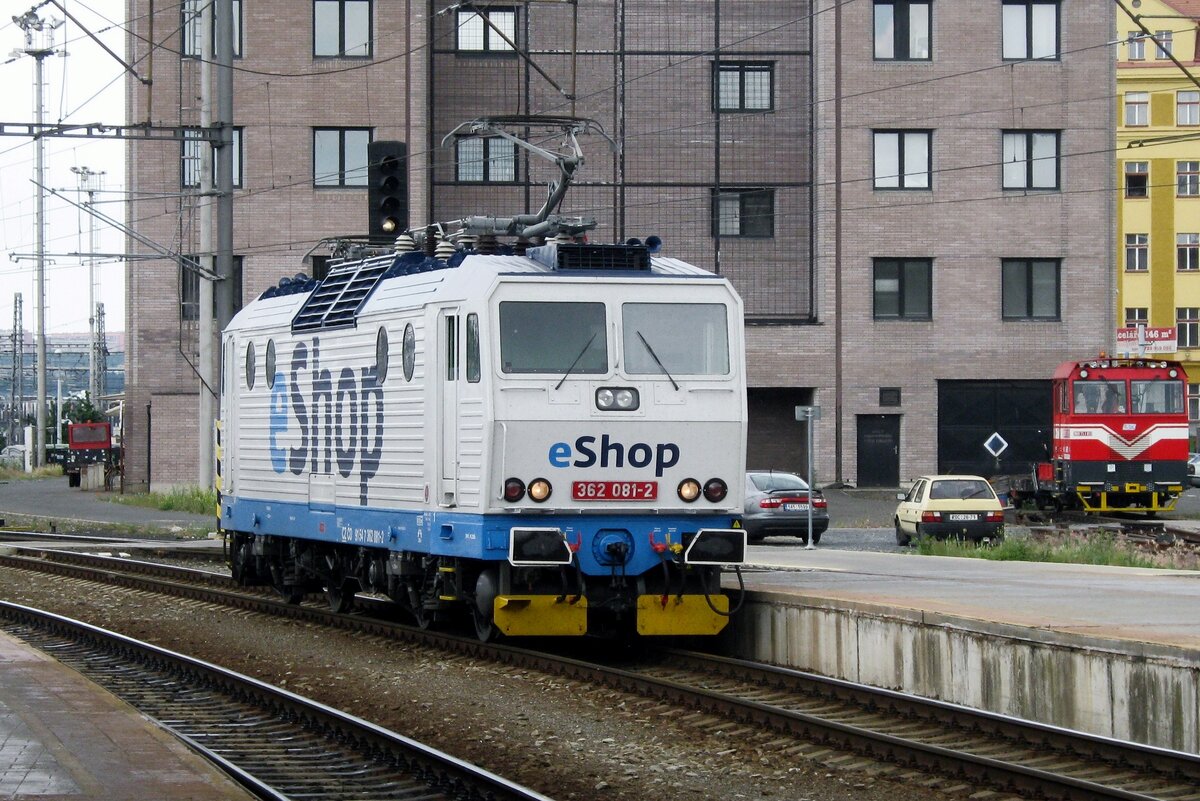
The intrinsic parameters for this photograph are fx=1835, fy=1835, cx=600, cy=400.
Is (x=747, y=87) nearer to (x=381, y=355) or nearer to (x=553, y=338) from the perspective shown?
(x=381, y=355)

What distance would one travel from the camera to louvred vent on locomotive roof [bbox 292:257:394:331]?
17.1 meters

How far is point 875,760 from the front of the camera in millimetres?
10531

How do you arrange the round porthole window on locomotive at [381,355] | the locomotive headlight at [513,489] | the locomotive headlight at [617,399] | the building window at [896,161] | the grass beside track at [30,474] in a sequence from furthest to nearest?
1. the grass beside track at [30,474]
2. the building window at [896,161]
3. the round porthole window on locomotive at [381,355]
4. the locomotive headlight at [617,399]
5. the locomotive headlight at [513,489]

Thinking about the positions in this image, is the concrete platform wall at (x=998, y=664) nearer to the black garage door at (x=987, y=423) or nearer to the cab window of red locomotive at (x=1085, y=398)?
the cab window of red locomotive at (x=1085, y=398)

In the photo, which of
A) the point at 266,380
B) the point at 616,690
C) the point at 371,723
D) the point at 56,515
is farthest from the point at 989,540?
the point at 56,515

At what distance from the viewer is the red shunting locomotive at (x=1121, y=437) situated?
40438 millimetres

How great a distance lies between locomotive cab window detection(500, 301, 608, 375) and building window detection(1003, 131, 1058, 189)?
125 feet

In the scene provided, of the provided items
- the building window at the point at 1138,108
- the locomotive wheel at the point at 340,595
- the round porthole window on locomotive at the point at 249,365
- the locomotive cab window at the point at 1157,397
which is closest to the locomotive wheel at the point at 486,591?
the locomotive wheel at the point at 340,595

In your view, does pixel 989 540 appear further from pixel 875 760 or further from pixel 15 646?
pixel 875 760

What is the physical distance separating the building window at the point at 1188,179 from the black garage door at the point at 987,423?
96.4ft

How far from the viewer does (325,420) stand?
1781cm

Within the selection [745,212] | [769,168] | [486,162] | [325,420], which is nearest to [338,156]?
[486,162]

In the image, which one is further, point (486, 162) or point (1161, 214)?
point (1161, 214)

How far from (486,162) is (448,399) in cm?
3685
